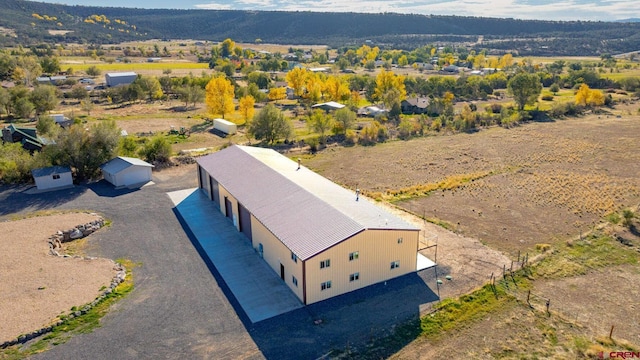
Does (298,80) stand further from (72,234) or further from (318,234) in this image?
(318,234)

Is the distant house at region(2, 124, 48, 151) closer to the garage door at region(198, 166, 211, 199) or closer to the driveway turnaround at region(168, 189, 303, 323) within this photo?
the garage door at region(198, 166, 211, 199)

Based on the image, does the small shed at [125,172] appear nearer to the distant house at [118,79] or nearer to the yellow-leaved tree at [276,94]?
the yellow-leaved tree at [276,94]

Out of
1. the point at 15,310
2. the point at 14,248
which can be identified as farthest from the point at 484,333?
the point at 14,248

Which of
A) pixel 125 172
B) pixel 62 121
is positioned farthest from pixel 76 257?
pixel 62 121

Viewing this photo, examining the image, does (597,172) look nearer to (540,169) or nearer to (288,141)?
(540,169)

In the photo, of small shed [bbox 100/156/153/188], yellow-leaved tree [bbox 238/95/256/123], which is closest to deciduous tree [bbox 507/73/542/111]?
yellow-leaved tree [bbox 238/95/256/123]
